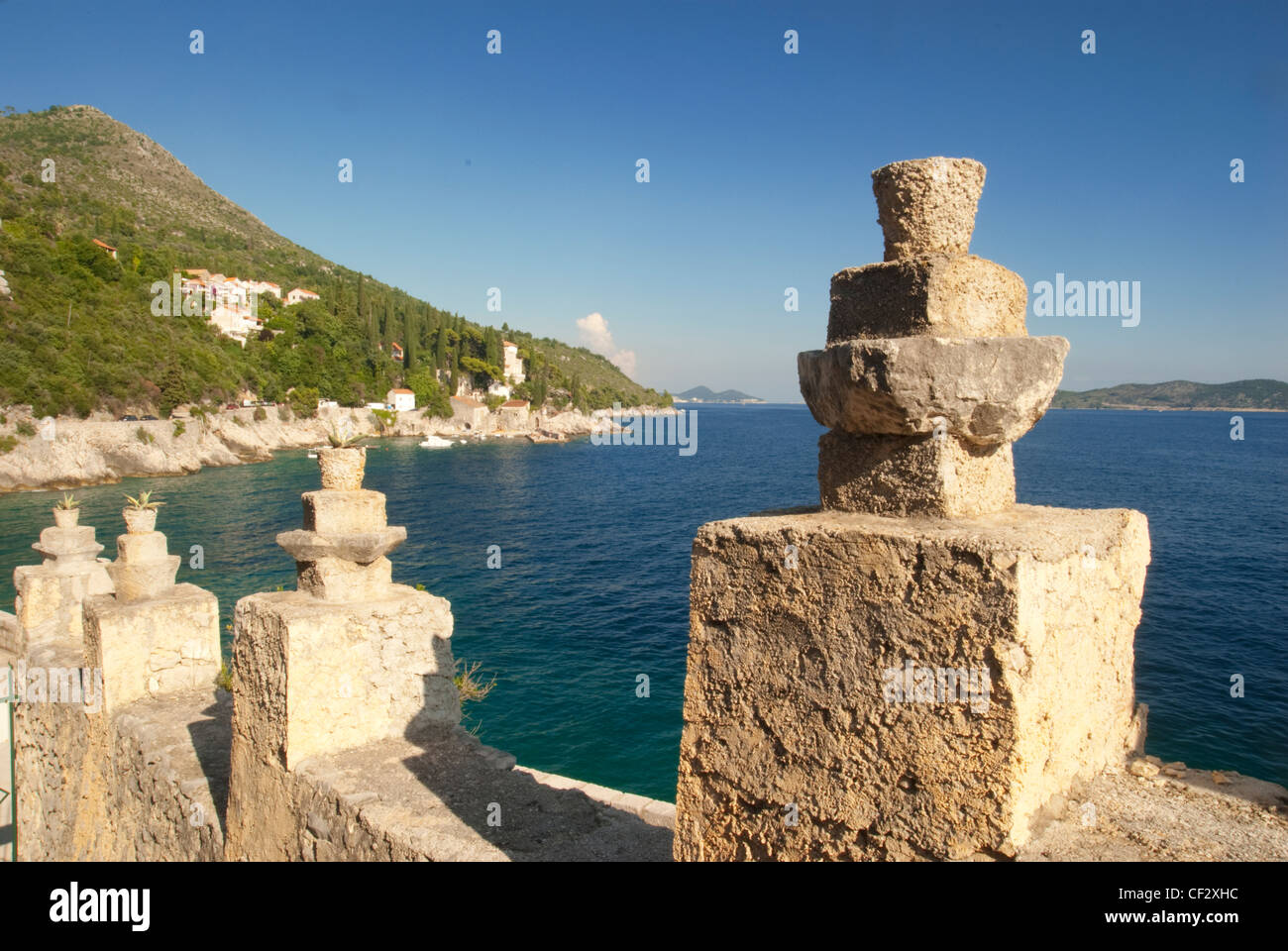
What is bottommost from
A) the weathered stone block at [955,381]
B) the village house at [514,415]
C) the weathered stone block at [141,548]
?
the weathered stone block at [141,548]

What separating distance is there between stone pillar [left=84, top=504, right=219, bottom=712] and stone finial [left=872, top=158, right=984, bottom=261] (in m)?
8.63

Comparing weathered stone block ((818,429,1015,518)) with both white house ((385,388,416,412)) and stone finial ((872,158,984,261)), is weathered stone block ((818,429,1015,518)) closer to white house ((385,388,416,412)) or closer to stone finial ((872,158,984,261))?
stone finial ((872,158,984,261))

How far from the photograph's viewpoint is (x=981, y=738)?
101 inches

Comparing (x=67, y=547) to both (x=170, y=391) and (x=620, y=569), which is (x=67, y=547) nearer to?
(x=620, y=569)

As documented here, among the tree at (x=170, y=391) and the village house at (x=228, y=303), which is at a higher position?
the village house at (x=228, y=303)

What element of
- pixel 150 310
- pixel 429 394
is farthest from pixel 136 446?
pixel 429 394

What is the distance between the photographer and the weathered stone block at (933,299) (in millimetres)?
2951

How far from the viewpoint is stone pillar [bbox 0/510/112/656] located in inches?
387

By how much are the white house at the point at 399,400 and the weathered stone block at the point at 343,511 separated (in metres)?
95.6

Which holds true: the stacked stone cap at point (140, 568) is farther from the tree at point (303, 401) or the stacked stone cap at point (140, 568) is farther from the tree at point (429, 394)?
the tree at point (429, 394)

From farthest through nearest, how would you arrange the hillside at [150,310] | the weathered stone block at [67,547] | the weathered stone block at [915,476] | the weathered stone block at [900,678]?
the hillside at [150,310] < the weathered stone block at [67,547] < the weathered stone block at [915,476] < the weathered stone block at [900,678]

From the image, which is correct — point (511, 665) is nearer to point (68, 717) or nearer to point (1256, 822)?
point (68, 717)

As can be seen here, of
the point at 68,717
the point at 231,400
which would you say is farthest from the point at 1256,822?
the point at 231,400

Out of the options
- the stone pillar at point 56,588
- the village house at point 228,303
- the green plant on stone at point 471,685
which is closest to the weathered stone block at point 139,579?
the stone pillar at point 56,588
